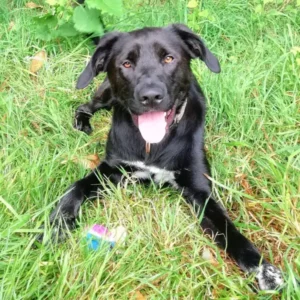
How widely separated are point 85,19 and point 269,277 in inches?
95.3

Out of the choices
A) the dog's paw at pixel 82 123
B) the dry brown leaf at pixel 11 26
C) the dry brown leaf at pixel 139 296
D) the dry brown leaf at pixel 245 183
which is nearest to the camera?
the dry brown leaf at pixel 139 296

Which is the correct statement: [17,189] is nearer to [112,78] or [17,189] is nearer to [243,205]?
[112,78]

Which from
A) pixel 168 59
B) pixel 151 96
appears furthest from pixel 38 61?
pixel 151 96

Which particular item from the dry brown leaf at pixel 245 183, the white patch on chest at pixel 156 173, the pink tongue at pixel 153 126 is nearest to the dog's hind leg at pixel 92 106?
the white patch on chest at pixel 156 173

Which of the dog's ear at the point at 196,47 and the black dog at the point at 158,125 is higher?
the dog's ear at the point at 196,47

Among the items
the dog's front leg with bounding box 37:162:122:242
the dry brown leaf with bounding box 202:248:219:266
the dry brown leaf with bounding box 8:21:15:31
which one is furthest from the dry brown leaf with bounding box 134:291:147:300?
the dry brown leaf with bounding box 8:21:15:31

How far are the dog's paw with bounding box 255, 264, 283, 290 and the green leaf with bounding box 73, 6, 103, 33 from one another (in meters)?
2.31

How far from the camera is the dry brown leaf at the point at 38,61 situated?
3678mm

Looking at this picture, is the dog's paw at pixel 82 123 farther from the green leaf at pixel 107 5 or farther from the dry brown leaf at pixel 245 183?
the dry brown leaf at pixel 245 183

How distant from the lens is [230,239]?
7.50 ft

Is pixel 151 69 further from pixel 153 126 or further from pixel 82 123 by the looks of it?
pixel 82 123

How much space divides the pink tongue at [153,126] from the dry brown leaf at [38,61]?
4.89ft

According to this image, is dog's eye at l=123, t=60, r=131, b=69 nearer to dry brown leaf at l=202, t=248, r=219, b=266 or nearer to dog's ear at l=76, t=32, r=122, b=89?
dog's ear at l=76, t=32, r=122, b=89

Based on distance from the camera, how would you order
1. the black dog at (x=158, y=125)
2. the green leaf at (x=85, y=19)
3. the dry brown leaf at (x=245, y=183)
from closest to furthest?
the black dog at (x=158, y=125) < the dry brown leaf at (x=245, y=183) < the green leaf at (x=85, y=19)
